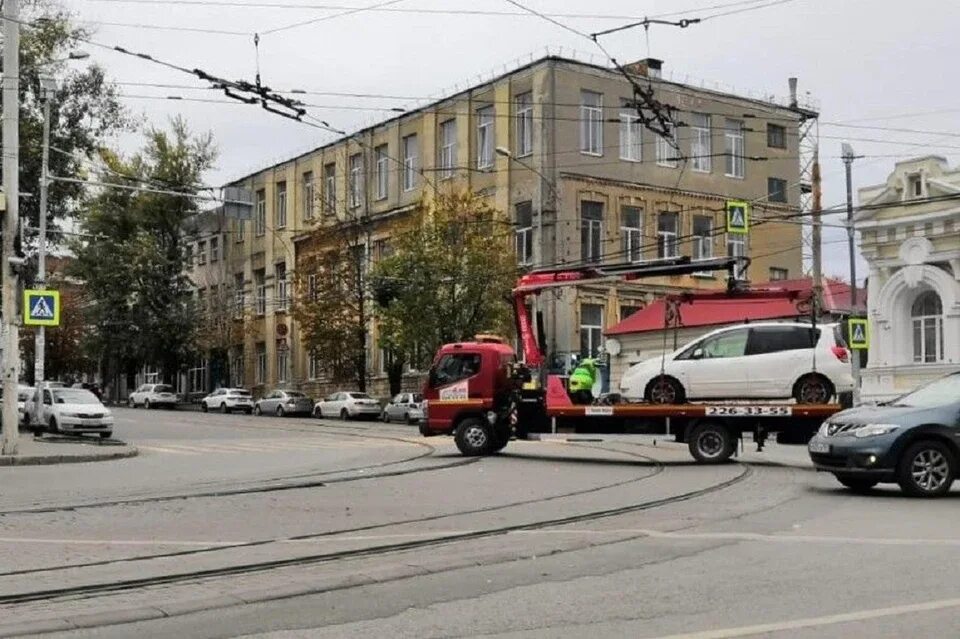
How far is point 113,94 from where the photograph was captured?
3891cm

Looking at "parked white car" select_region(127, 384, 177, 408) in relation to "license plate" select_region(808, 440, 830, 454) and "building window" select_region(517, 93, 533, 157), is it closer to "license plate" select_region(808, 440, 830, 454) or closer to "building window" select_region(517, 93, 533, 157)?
"building window" select_region(517, 93, 533, 157)

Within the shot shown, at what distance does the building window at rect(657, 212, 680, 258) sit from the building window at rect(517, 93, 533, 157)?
6.83m

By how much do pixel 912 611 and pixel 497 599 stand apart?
2779mm

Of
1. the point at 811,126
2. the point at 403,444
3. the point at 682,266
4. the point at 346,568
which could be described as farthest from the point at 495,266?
the point at 346,568

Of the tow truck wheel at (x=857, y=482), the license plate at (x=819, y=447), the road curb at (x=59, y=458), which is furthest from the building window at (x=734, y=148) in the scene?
the license plate at (x=819, y=447)

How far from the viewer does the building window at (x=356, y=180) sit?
57.7 m

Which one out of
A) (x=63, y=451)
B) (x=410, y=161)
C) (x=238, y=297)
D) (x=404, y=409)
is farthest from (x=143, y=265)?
(x=63, y=451)

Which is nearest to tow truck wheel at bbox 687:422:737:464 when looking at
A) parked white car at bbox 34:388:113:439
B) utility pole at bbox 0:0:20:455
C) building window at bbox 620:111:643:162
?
utility pole at bbox 0:0:20:455

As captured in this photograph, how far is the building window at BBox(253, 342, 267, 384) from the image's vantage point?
66844mm

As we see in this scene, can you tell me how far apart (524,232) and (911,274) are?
1722 centimetres

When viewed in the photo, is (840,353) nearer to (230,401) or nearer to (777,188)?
(777,188)

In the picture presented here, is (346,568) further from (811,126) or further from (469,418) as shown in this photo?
(811,126)

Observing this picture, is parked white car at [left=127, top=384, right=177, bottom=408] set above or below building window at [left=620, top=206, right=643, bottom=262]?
below

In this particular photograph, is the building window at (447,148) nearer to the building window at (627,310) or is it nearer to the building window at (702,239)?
the building window at (627,310)
